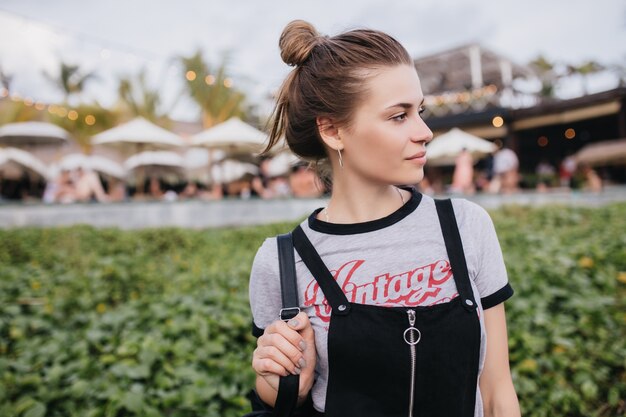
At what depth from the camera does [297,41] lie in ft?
4.70

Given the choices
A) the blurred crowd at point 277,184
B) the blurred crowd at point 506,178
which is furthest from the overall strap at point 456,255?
the blurred crowd at point 506,178

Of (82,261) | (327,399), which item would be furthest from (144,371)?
(82,261)

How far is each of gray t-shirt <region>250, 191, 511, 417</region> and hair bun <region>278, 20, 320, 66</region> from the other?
54 centimetres

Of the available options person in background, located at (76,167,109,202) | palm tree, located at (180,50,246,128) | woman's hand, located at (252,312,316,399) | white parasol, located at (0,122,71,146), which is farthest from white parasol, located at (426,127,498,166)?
woman's hand, located at (252,312,316,399)

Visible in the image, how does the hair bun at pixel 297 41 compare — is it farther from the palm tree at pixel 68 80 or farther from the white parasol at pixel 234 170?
the palm tree at pixel 68 80

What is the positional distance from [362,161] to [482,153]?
53.3 ft

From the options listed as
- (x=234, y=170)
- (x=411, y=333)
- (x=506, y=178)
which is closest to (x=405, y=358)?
(x=411, y=333)

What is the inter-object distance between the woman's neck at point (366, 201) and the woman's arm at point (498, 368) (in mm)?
413

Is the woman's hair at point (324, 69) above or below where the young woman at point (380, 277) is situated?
above

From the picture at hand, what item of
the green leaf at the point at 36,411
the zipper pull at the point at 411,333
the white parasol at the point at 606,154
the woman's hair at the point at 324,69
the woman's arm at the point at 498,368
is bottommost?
the green leaf at the point at 36,411

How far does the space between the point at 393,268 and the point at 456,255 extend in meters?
0.17

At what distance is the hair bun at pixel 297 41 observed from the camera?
1.43 m

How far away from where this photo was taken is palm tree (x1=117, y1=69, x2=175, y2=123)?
24328 millimetres

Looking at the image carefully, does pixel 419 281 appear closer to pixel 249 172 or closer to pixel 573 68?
pixel 249 172
